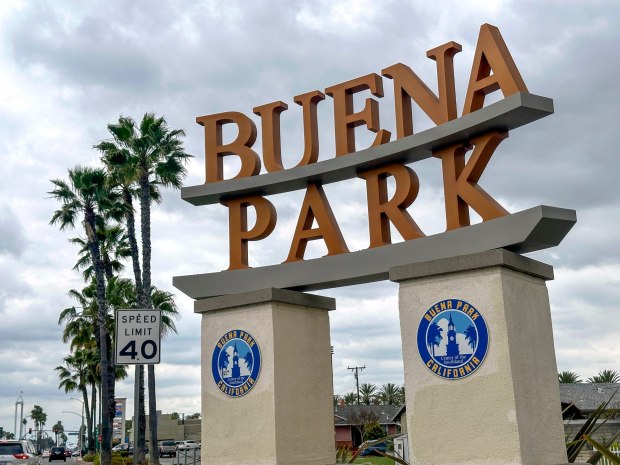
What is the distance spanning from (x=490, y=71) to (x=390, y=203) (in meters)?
2.68

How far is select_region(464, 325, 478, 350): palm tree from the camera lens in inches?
429

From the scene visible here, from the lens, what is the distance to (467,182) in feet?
39.4

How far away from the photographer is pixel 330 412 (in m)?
14.4

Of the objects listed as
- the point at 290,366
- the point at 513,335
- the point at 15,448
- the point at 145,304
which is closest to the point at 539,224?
the point at 513,335

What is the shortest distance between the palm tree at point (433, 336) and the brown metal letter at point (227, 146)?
5243mm

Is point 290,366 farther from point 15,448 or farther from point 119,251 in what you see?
point 119,251

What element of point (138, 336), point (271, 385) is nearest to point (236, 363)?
point (271, 385)

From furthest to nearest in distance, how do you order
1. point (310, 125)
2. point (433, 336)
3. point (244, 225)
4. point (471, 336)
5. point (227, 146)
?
point (227, 146), point (244, 225), point (310, 125), point (433, 336), point (471, 336)

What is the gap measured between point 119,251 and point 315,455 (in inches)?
1247

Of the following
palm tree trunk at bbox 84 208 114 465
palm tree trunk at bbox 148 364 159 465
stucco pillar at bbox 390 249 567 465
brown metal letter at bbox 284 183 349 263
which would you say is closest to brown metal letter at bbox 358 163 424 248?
brown metal letter at bbox 284 183 349 263

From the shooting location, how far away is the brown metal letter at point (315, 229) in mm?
13781

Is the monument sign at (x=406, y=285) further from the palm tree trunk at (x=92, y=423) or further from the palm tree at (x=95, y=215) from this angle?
the palm tree trunk at (x=92, y=423)

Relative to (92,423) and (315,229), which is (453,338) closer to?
(315,229)

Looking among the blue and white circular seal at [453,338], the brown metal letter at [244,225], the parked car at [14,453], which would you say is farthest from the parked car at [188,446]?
the blue and white circular seal at [453,338]
